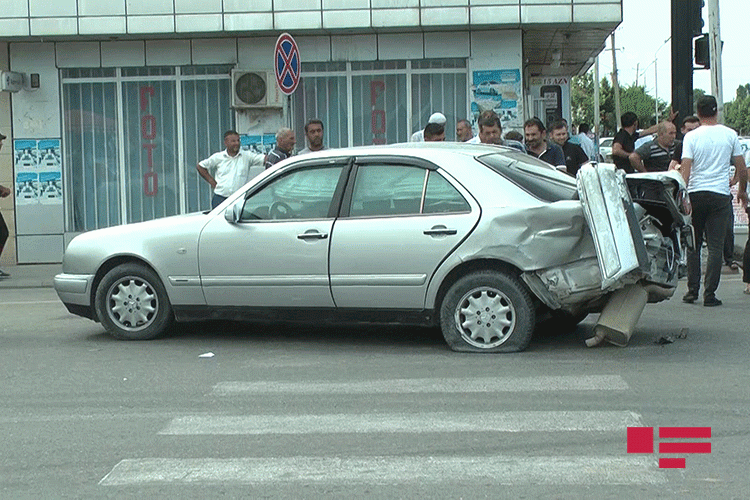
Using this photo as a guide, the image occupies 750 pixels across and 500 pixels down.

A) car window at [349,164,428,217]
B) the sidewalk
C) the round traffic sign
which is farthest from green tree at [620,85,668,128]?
car window at [349,164,428,217]

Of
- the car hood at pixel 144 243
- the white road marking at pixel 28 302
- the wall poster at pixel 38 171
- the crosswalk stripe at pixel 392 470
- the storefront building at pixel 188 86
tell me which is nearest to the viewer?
the crosswalk stripe at pixel 392 470

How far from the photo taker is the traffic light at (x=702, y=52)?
616 inches

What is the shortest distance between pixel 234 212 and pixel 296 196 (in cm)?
49

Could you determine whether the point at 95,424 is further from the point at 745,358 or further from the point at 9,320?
the point at 9,320

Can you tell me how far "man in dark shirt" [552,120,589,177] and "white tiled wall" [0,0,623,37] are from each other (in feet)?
12.1

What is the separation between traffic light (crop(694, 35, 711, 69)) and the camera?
616 inches

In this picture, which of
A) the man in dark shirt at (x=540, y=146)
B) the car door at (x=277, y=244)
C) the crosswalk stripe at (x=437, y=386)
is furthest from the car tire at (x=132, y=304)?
the man in dark shirt at (x=540, y=146)

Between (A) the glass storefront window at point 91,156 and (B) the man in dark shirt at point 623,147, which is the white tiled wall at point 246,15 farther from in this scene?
(B) the man in dark shirt at point 623,147

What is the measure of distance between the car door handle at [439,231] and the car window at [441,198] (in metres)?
0.17

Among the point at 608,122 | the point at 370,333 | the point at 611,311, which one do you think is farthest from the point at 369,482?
the point at 608,122

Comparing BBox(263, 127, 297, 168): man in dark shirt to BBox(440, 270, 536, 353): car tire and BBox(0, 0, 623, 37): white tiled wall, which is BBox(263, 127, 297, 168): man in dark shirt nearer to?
BBox(0, 0, 623, 37): white tiled wall

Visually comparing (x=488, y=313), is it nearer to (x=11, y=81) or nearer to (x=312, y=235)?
(x=312, y=235)

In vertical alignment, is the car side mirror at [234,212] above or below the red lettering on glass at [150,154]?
below

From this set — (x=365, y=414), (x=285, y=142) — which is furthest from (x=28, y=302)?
(x=365, y=414)
